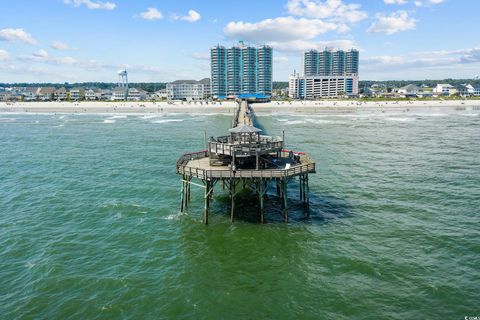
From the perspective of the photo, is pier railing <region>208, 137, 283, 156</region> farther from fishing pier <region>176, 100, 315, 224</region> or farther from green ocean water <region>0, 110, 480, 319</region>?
green ocean water <region>0, 110, 480, 319</region>

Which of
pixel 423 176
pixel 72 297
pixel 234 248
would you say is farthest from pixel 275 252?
pixel 423 176

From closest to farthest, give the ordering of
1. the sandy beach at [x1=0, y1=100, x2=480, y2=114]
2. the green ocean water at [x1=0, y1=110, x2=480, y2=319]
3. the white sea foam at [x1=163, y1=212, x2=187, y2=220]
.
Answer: the green ocean water at [x1=0, y1=110, x2=480, y2=319] < the white sea foam at [x1=163, y1=212, x2=187, y2=220] < the sandy beach at [x1=0, y1=100, x2=480, y2=114]

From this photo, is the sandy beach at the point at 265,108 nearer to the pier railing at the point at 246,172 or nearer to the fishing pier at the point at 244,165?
the fishing pier at the point at 244,165

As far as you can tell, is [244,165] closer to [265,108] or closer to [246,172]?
[246,172]

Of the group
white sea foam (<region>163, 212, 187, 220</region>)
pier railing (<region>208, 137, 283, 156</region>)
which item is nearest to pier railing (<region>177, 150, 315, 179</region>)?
pier railing (<region>208, 137, 283, 156</region>)

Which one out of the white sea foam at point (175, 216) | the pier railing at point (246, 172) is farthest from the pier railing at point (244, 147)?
the white sea foam at point (175, 216)

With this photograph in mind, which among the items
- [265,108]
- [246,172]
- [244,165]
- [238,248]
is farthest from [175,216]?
[265,108]

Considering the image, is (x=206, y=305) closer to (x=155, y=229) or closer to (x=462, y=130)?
(x=155, y=229)

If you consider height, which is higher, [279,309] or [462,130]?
[462,130]
